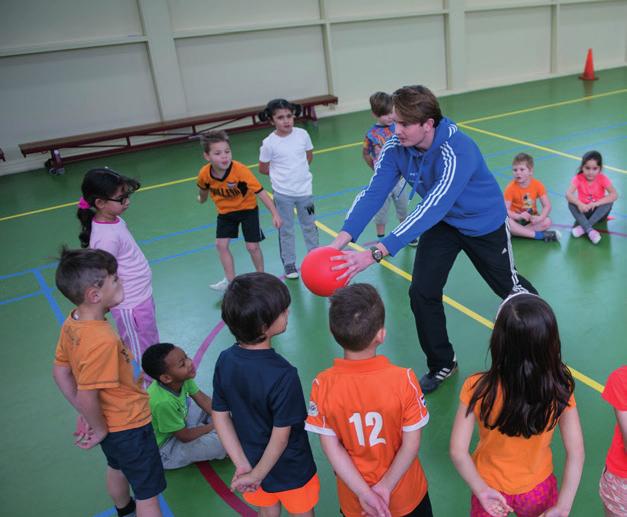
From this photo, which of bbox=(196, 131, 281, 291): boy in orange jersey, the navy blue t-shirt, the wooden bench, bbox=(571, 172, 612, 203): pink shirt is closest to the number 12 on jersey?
the navy blue t-shirt

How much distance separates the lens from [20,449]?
13.0ft

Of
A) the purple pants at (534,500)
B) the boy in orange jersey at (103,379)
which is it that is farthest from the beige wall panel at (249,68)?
the purple pants at (534,500)

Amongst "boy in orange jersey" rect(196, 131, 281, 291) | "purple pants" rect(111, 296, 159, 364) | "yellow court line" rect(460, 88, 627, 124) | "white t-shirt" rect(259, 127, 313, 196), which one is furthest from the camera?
"yellow court line" rect(460, 88, 627, 124)

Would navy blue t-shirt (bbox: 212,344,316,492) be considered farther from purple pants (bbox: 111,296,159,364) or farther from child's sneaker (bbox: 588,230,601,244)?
child's sneaker (bbox: 588,230,601,244)

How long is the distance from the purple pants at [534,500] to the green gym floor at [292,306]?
2.66 ft

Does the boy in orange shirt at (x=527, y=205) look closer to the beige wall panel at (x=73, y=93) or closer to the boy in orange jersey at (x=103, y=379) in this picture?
the boy in orange jersey at (x=103, y=379)

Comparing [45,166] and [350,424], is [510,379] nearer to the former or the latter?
[350,424]

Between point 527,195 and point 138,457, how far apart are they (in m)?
5.07

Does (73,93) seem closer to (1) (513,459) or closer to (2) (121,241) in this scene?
(2) (121,241)

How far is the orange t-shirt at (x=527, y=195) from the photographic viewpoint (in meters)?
6.37

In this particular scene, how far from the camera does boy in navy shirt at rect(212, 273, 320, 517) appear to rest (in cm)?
229

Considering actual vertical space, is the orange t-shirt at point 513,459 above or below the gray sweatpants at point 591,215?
above

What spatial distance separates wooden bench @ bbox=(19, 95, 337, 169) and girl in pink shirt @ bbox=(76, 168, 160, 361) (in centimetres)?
739

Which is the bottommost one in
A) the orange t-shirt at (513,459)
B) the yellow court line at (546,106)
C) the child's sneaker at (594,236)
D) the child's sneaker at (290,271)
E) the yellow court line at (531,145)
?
the child's sneaker at (594,236)
